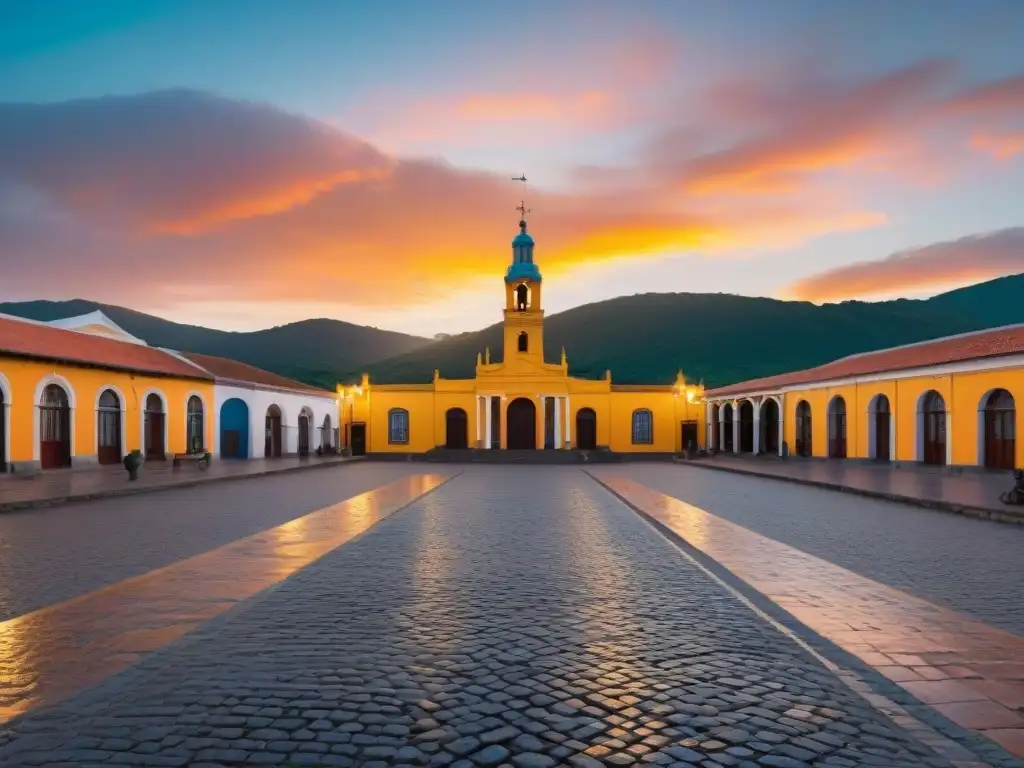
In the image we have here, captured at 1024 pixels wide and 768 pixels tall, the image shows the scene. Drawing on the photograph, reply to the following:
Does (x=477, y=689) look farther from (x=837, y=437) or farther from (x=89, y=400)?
(x=837, y=437)

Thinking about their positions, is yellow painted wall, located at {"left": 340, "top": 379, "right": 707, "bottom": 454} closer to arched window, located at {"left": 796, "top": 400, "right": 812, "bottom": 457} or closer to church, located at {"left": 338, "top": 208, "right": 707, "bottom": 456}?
church, located at {"left": 338, "top": 208, "right": 707, "bottom": 456}

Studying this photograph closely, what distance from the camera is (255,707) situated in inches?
163

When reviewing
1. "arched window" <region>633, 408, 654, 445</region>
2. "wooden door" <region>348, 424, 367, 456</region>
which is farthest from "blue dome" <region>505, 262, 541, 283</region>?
"wooden door" <region>348, 424, 367, 456</region>

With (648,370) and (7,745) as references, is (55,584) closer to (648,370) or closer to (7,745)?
(7,745)

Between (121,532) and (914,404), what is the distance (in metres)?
25.8

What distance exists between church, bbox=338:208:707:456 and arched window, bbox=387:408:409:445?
0.20 ft

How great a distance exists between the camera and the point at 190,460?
3092 centimetres

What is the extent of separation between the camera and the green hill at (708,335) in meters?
135

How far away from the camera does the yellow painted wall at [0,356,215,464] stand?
23.5 metres

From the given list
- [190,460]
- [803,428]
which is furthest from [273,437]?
[803,428]

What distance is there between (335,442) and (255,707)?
4685 cm

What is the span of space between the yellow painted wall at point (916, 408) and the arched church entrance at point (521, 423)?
16.0 meters

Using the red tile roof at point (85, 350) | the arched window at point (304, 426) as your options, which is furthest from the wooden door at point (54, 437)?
the arched window at point (304, 426)

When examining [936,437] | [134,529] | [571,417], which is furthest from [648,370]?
[134,529]
